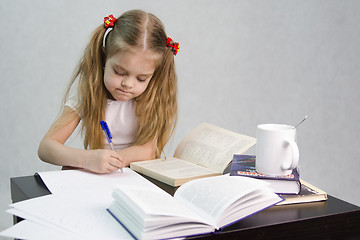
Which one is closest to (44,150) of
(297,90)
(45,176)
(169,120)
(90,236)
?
(45,176)

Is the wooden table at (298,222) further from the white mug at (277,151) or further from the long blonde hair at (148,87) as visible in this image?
the long blonde hair at (148,87)

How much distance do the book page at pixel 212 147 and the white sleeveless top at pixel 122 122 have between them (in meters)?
0.30

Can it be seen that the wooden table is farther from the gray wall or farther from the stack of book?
the gray wall

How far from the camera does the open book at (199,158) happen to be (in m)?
1.18

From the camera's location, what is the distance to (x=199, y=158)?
4.42ft

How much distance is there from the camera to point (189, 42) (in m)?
2.54

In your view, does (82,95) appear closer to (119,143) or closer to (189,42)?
(119,143)

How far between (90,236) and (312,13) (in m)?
2.31

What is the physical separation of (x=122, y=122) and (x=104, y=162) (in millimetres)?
505

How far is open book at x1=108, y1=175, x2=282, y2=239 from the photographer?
777 mm

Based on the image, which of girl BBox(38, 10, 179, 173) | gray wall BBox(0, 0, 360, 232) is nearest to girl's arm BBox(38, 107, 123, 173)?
girl BBox(38, 10, 179, 173)

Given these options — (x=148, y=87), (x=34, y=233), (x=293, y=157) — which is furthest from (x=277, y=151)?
(x=148, y=87)

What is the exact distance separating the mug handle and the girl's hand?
428 mm

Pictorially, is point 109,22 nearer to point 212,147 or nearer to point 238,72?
point 212,147
